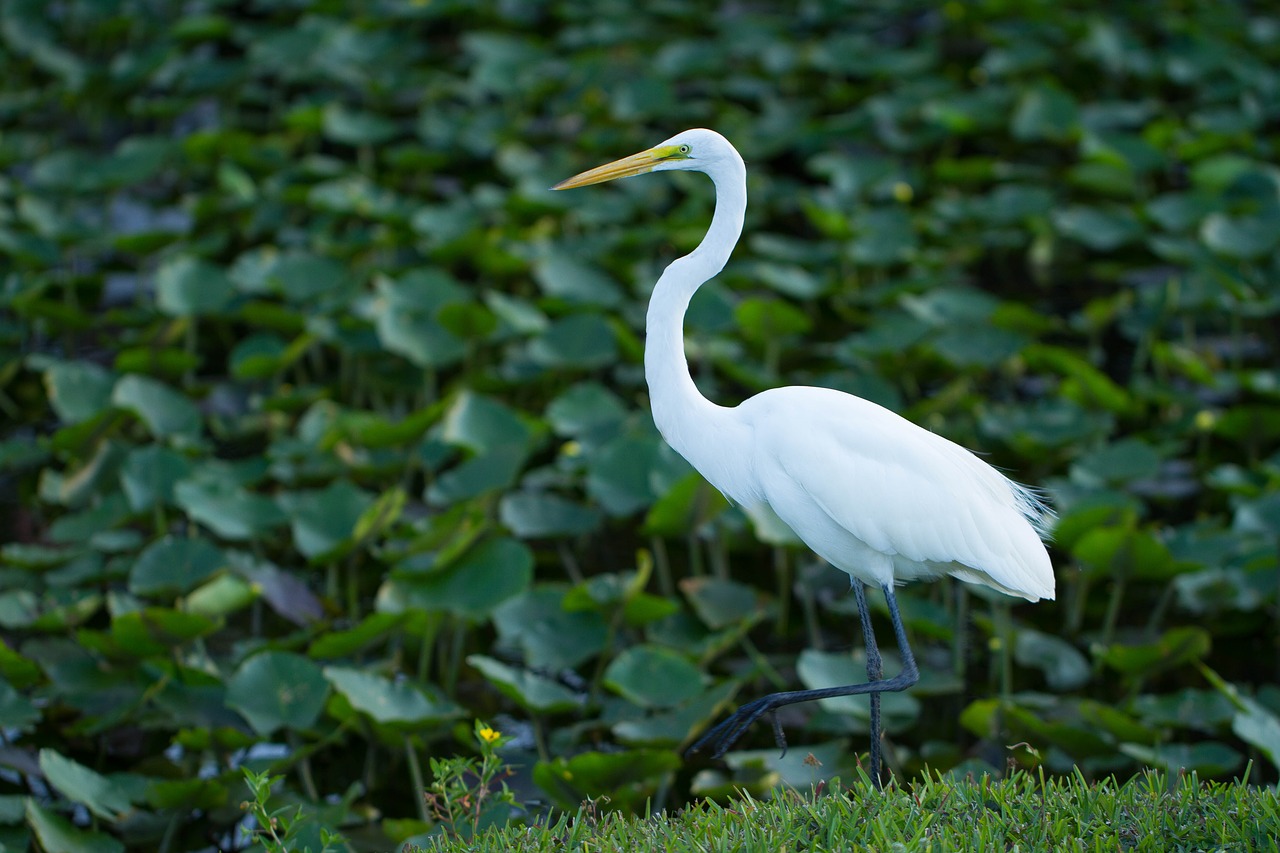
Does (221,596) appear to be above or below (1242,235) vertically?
below

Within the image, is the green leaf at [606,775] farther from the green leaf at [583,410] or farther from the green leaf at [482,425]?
the green leaf at [583,410]

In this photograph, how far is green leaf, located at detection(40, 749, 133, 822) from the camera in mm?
3066

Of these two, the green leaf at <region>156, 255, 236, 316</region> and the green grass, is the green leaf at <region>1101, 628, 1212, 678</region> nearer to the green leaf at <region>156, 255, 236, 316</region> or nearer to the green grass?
the green grass

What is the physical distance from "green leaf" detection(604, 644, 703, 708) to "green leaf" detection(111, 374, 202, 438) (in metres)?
1.90

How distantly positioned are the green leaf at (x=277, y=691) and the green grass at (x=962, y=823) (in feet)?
3.17

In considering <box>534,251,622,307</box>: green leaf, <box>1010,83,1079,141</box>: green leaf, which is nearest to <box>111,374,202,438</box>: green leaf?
<box>534,251,622,307</box>: green leaf

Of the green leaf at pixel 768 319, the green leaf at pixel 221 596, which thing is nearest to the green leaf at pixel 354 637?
the green leaf at pixel 221 596

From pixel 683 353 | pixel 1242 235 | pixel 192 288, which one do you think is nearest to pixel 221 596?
pixel 683 353

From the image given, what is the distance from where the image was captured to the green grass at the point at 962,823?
2.32 m

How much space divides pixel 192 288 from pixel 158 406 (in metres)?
0.86

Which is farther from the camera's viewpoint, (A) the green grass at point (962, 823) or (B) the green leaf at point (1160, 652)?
(B) the green leaf at point (1160, 652)

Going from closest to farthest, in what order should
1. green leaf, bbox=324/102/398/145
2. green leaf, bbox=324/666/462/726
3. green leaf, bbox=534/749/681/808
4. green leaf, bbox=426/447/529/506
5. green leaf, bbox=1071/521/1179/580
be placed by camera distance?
green leaf, bbox=534/749/681/808, green leaf, bbox=324/666/462/726, green leaf, bbox=1071/521/1179/580, green leaf, bbox=426/447/529/506, green leaf, bbox=324/102/398/145

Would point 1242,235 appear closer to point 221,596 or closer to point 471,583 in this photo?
point 471,583

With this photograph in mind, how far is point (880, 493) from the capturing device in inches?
113
